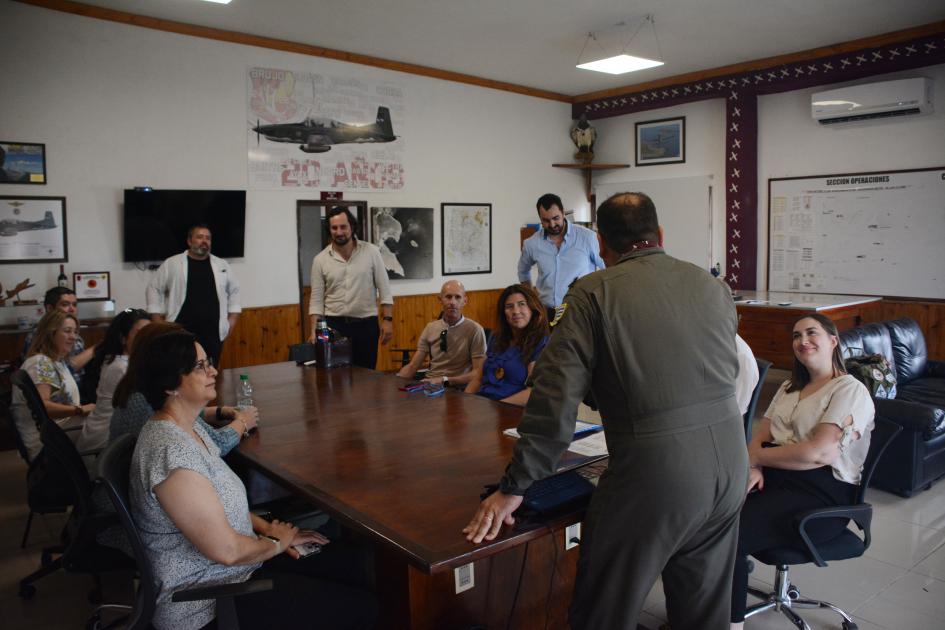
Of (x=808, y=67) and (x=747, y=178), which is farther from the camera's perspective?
(x=747, y=178)

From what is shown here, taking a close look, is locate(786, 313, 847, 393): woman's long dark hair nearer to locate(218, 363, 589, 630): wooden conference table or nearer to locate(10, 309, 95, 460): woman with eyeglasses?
locate(218, 363, 589, 630): wooden conference table

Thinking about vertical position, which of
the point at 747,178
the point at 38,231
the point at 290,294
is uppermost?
the point at 747,178

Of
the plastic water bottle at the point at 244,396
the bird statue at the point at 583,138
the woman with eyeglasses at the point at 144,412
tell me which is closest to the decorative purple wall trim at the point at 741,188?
the bird statue at the point at 583,138

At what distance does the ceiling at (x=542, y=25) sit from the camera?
18.3 ft

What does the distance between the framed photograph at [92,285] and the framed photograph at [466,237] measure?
3374 millimetres

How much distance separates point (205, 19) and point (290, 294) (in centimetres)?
236

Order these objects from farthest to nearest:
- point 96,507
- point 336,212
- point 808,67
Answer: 1. point 808,67
2. point 336,212
3. point 96,507

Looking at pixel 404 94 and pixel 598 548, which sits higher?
pixel 404 94

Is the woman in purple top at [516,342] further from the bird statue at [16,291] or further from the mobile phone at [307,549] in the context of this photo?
the bird statue at [16,291]

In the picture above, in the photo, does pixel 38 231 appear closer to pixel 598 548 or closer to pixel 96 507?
pixel 96 507

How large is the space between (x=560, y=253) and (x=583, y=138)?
4.20 m

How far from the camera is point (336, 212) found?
5070 mm

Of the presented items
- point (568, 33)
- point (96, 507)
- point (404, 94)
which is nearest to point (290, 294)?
point (404, 94)

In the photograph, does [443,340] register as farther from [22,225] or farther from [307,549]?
[22,225]
